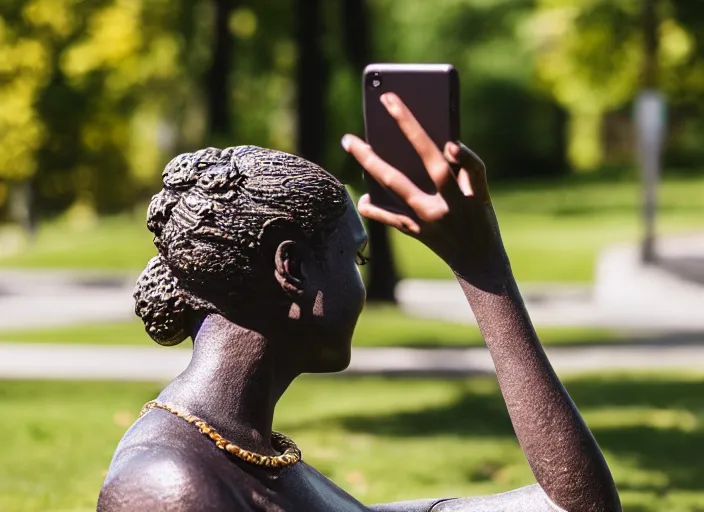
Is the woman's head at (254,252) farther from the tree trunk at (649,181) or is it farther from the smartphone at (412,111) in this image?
the tree trunk at (649,181)

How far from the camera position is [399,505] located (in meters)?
2.93

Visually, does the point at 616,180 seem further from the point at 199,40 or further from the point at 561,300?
the point at 561,300

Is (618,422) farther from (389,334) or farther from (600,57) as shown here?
(600,57)

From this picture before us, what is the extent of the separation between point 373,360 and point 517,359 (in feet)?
38.0

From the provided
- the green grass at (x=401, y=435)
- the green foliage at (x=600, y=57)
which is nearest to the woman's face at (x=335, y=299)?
the green grass at (x=401, y=435)

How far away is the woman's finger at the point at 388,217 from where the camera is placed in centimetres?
246

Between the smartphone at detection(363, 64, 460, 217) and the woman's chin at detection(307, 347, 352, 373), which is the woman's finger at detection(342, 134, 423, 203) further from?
the woman's chin at detection(307, 347, 352, 373)

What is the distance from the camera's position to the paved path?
44.2ft

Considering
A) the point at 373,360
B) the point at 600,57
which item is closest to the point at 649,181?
the point at 373,360

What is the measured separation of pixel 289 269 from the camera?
8.30ft

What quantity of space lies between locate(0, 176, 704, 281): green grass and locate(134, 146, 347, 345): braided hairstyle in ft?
69.7

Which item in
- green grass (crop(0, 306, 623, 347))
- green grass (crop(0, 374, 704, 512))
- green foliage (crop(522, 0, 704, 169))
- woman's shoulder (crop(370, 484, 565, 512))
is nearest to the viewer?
woman's shoulder (crop(370, 484, 565, 512))

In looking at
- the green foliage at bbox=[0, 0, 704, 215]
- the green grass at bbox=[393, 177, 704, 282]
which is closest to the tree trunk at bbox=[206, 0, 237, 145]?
the green foliage at bbox=[0, 0, 704, 215]

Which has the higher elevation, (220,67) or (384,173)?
(384,173)
